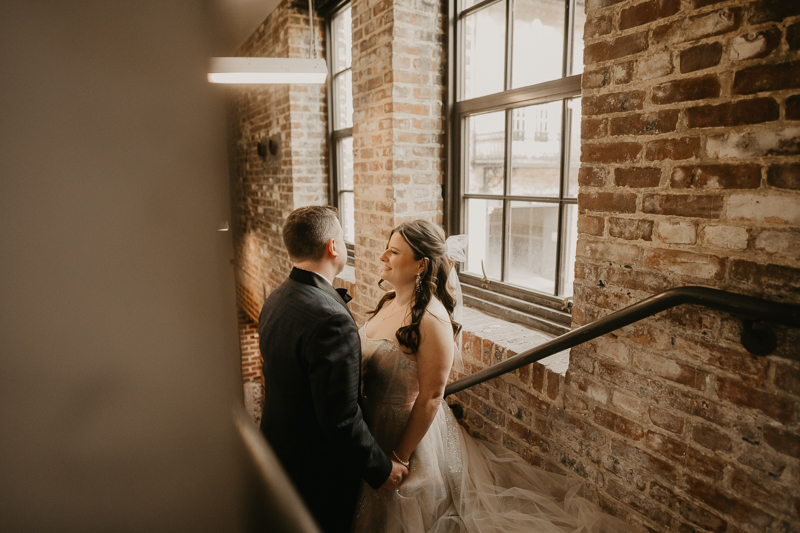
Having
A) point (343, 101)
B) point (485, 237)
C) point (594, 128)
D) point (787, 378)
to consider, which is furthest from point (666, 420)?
point (343, 101)

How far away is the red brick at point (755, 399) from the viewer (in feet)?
3.46

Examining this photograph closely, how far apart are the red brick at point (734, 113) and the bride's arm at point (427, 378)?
1.04 meters

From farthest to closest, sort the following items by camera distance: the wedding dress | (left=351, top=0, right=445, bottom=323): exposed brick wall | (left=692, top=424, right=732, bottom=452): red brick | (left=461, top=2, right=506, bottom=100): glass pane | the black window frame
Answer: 1. the black window frame
2. (left=351, top=0, right=445, bottom=323): exposed brick wall
3. (left=461, top=2, right=506, bottom=100): glass pane
4. the wedding dress
5. (left=692, top=424, right=732, bottom=452): red brick

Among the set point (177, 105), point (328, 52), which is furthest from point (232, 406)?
point (328, 52)

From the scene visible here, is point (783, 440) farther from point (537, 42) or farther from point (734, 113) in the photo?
point (537, 42)

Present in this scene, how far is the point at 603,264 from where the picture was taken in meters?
1.46

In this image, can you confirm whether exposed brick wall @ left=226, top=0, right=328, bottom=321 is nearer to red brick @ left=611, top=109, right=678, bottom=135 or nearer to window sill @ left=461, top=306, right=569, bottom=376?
window sill @ left=461, top=306, right=569, bottom=376

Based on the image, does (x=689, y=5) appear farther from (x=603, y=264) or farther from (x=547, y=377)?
(x=547, y=377)

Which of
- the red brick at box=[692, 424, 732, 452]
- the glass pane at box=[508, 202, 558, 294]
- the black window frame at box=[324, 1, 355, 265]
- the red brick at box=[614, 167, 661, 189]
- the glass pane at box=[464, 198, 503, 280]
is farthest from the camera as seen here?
the black window frame at box=[324, 1, 355, 265]

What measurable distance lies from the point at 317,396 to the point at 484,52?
6.39ft

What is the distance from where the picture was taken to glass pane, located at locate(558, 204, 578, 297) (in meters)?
1.97

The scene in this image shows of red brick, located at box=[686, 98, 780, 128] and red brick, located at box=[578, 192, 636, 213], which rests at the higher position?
red brick, located at box=[686, 98, 780, 128]

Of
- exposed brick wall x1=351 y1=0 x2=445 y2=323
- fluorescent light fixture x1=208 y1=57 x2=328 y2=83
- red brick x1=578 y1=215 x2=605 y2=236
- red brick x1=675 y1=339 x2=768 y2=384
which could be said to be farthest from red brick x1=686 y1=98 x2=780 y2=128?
fluorescent light fixture x1=208 y1=57 x2=328 y2=83

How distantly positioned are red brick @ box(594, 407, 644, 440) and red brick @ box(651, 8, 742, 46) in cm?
108
